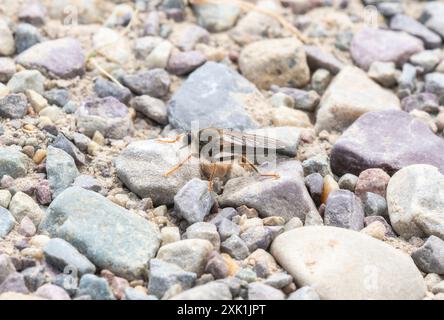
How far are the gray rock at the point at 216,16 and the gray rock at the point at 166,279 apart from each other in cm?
219

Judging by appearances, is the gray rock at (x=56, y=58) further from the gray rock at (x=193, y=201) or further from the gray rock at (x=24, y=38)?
the gray rock at (x=193, y=201)

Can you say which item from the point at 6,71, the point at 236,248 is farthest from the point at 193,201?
the point at 6,71

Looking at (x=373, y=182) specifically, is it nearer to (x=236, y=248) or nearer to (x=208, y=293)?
(x=236, y=248)

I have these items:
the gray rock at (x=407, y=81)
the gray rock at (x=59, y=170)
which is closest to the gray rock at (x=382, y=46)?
the gray rock at (x=407, y=81)

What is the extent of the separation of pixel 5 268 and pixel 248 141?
132cm

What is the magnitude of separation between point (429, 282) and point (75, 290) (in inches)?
53.8

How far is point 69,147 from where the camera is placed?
3.33 m

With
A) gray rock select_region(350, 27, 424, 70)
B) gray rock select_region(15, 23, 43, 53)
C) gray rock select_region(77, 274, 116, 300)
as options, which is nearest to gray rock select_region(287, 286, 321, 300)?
gray rock select_region(77, 274, 116, 300)

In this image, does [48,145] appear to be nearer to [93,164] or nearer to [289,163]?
[93,164]

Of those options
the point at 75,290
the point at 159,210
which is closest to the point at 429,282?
the point at 159,210

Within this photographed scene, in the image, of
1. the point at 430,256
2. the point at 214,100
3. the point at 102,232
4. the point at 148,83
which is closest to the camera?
the point at 102,232

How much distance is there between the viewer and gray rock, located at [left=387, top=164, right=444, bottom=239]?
309 cm

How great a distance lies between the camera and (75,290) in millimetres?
2623

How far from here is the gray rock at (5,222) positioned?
113 inches
